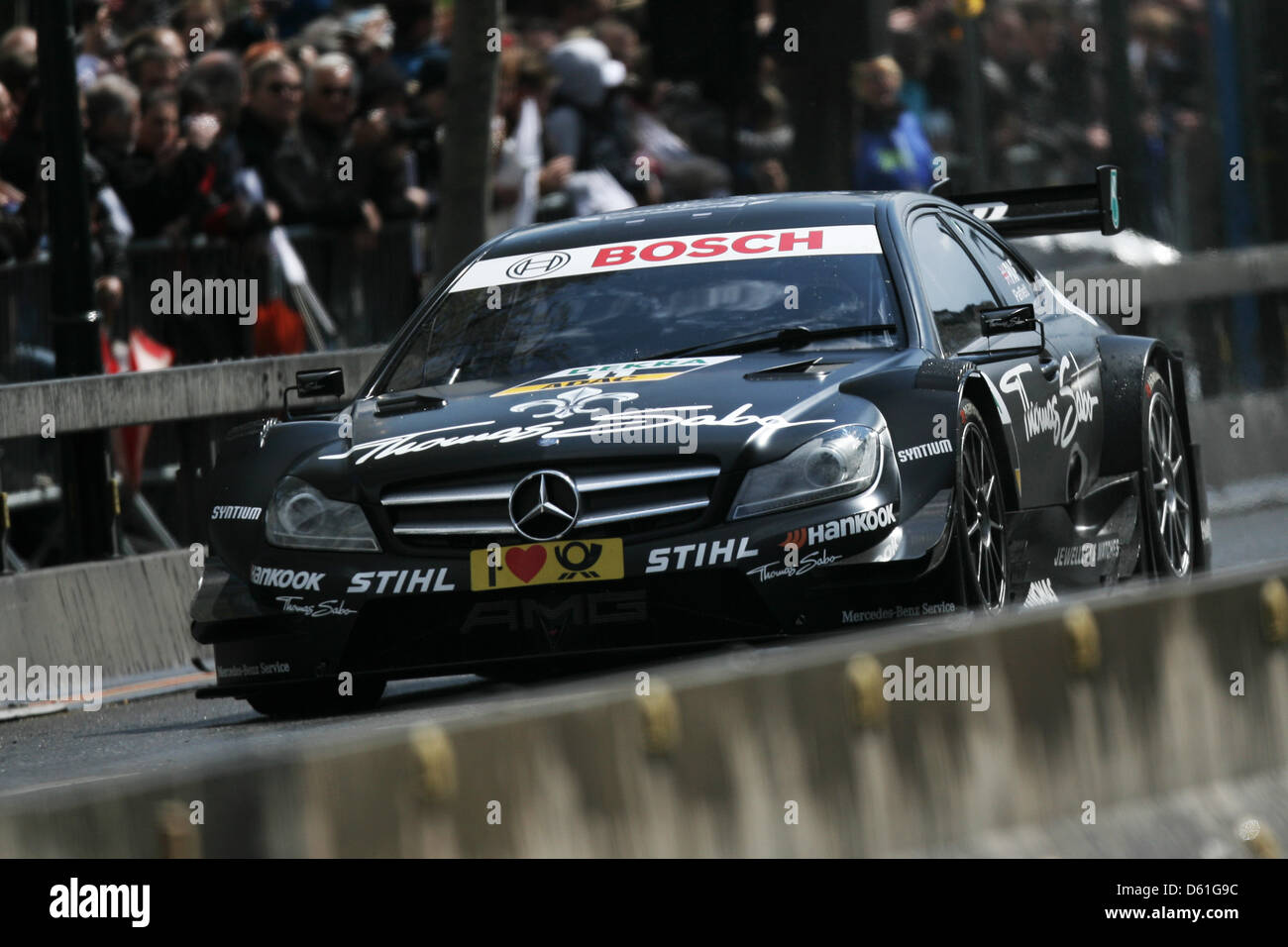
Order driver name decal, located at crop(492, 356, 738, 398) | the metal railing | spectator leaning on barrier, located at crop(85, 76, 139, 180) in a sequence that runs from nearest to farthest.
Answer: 1. driver name decal, located at crop(492, 356, 738, 398)
2. the metal railing
3. spectator leaning on barrier, located at crop(85, 76, 139, 180)

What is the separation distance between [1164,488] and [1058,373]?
37.1 inches

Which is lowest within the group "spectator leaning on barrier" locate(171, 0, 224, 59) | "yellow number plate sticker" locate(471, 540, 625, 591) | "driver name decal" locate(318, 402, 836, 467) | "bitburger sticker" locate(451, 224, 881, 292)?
"yellow number plate sticker" locate(471, 540, 625, 591)

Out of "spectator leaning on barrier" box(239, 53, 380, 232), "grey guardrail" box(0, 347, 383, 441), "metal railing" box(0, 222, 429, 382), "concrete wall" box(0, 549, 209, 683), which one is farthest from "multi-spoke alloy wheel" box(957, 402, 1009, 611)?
"spectator leaning on barrier" box(239, 53, 380, 232)

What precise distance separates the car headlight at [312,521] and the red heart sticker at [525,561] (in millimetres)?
452

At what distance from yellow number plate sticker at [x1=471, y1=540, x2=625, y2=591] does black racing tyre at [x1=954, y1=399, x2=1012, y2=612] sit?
3.22 ft

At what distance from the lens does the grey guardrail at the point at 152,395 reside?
10.9 meters

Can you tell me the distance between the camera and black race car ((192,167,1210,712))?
24.2ft

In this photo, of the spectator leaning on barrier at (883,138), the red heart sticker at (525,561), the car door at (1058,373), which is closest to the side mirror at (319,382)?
the car door at (1058,373)

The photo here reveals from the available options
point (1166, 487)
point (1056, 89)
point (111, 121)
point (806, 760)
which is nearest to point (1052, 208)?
point (1166, 487)

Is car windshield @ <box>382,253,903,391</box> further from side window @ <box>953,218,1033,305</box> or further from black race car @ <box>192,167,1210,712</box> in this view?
side window @ <box>953,218,1033,305</box>

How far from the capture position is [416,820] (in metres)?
3.98

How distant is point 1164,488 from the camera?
32.5 feet
